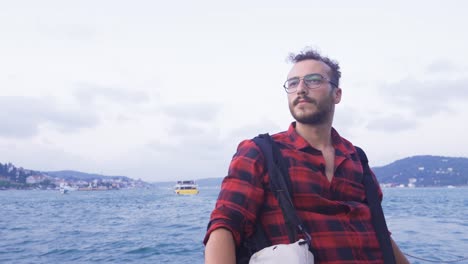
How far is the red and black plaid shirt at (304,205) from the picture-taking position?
1.88m

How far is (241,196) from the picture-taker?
1.88 meters

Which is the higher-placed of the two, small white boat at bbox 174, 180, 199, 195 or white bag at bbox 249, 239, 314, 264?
white bag at bbox 249, 239, 314, 264

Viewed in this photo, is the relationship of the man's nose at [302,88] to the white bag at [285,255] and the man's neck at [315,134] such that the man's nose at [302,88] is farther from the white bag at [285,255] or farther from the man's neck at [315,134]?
the white bag at [285,255]

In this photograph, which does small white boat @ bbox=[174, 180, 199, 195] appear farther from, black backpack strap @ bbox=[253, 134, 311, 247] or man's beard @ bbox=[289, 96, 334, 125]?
black backpack strap @ bbox=[253, 134, 311, 247]

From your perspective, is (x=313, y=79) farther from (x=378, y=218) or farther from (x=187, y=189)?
(x=187, y=189)

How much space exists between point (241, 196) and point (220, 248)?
242 millimetres

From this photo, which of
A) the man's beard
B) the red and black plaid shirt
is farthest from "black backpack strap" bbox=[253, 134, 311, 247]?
the man's beard

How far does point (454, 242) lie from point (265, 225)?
15.8 meters

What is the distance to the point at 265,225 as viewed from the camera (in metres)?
1.95

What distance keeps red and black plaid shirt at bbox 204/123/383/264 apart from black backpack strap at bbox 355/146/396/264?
4 centimetres

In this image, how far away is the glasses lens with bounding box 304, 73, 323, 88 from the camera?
2.29m

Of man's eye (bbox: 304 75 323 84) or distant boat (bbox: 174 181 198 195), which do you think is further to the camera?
distant boat (bbox: 174 181 198 195)

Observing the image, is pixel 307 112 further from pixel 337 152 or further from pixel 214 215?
pixel 214 215

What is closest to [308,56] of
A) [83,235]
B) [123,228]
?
[83,235]
